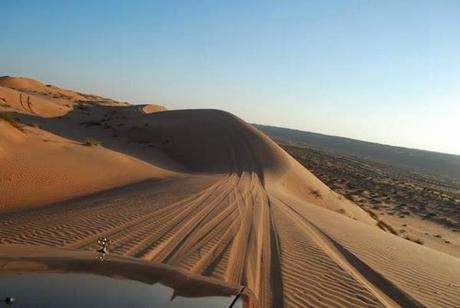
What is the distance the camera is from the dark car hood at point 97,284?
2633 millimetres

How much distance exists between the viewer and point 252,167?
2912 centimetres

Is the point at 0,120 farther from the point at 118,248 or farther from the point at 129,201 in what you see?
the point at 118,248

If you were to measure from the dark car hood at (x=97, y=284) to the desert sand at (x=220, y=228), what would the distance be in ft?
11.2

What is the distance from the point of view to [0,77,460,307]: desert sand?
26.7 ft

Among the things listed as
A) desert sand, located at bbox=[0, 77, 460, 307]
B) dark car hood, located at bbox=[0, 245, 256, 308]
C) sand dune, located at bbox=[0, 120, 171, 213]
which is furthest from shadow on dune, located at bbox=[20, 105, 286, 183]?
dark car hood, located at bbox=[0, 245, 256, 308]

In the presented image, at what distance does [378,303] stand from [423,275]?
3252mm

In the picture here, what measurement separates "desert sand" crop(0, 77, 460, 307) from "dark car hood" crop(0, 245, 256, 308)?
342cm

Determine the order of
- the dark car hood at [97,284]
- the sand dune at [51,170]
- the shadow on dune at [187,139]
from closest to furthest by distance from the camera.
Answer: the dark car hood at [97,284] < the sand dune at [51,170] < the shadow on dune at [187,139]

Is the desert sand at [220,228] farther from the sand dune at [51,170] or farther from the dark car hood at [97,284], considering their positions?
the dark car hood at [97,284]

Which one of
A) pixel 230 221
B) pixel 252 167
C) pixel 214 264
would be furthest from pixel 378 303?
pixel 252 167

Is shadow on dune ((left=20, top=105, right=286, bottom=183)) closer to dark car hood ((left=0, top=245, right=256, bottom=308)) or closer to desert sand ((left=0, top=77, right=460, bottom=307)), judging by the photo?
desert sand ((left=0, top=77, right=460, bottom=307))

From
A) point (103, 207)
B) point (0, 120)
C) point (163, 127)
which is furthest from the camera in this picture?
point (163, 127)

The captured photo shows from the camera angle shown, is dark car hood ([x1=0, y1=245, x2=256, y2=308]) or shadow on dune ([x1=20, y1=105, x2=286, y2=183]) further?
shadow on dune ([x1=20, y1=105, x2=286, y2=183])

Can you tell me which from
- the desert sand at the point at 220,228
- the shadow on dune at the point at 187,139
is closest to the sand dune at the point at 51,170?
the desert sand at the point at 220,228
